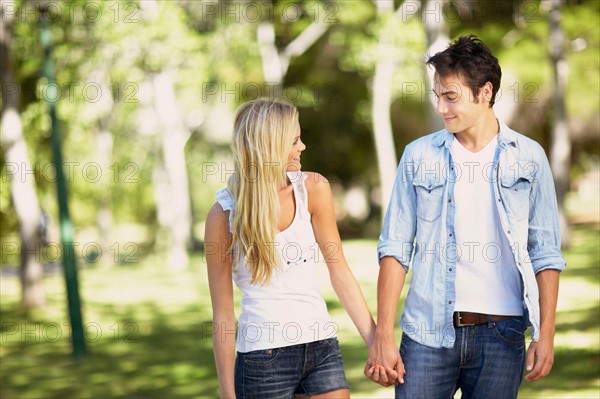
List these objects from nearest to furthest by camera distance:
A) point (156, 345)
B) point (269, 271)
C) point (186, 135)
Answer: point (269, 271) → point (156, 345) → point (186, 135)

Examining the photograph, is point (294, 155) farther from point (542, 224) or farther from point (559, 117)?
point (559, 117)

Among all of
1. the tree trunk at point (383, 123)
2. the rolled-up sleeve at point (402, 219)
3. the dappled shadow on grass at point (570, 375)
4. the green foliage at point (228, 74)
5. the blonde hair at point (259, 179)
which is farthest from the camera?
the tree trunk at point (383, 123)

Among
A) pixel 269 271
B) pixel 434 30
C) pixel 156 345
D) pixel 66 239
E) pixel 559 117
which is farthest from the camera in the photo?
pixel 559 117

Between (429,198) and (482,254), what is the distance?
31 cm

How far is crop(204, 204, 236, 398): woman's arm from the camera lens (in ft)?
13.9

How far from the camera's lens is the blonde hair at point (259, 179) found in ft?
13.6

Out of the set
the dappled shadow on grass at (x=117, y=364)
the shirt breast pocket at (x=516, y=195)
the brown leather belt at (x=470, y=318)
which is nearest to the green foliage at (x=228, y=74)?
the dappled shadow on grass at (x=117, y=364)

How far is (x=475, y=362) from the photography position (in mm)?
4297

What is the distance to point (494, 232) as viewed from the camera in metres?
4.26

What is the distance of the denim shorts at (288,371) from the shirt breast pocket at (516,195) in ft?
2.99

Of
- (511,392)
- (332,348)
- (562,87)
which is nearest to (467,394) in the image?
(511,392)

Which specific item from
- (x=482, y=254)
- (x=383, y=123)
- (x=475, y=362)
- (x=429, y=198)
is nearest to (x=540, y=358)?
(x=475, y=362)

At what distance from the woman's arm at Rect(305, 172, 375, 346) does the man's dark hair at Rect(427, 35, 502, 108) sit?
0.67 metres

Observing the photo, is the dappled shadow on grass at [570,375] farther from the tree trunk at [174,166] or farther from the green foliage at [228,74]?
the tree trunk at [174,166]
